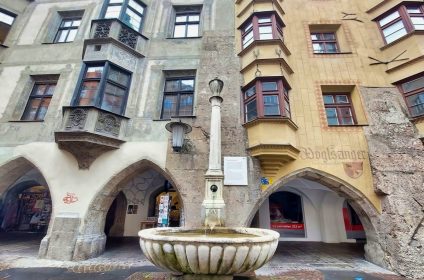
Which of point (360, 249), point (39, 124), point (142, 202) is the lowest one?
point (360, 249)

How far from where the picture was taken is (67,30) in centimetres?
884

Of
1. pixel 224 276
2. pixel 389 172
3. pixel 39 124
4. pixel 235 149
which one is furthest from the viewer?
pixel 39 124

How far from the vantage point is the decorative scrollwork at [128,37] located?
7.54m

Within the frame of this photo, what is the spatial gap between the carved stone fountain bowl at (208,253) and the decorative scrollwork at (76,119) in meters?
4.69

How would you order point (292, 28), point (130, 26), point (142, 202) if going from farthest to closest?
point (142, 202)
point (292, 28)
point (130, 26)

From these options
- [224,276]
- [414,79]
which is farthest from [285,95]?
[224,276]

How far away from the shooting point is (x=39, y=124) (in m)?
6.86

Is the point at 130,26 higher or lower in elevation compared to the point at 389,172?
higher

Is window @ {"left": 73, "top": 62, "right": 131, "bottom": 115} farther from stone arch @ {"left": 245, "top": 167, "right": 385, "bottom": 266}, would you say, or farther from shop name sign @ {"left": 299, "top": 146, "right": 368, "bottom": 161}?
shop name sign @ {"left": 299, "top": 146, "right": 368, "bottom": 161}

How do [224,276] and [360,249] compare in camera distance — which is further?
[360,249]

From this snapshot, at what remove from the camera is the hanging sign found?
6035mm

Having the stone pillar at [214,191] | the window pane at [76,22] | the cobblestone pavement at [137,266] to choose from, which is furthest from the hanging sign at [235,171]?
the window pane at [76,22]

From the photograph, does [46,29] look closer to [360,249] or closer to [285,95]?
[285,95]

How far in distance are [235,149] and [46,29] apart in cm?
952
